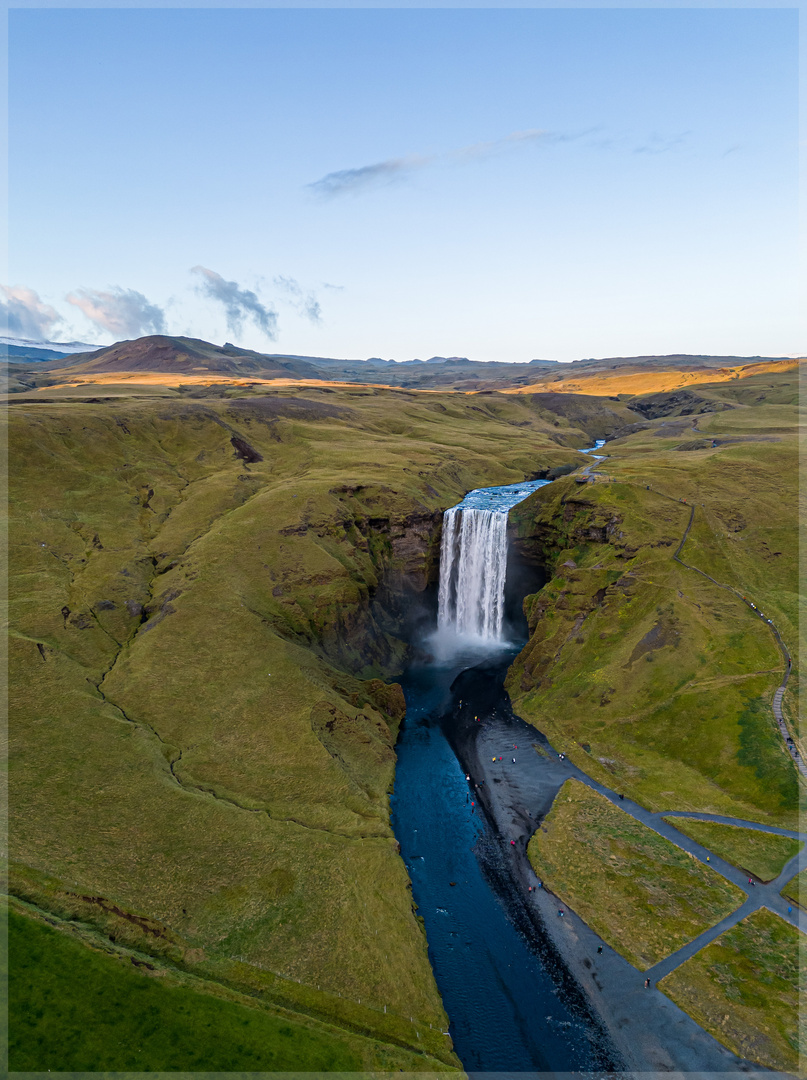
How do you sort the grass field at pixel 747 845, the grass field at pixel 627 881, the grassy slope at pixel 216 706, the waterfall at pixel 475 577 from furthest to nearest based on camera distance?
the waterfall at pixel 475 577
the grass field at pixel 747 845
the grass field at pixel 627 881
the grassy slope at pixel 216 706

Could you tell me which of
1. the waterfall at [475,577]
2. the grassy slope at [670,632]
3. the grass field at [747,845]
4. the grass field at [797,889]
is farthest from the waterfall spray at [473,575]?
the grass field at [797,889]

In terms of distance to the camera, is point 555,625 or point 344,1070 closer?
point 344,1070

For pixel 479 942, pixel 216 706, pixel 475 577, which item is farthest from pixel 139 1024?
pixel 475 577

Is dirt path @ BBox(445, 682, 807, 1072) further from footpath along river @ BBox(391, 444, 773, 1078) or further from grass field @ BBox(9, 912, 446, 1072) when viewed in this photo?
grass field @ BBox(9, 912, 446, 1072)

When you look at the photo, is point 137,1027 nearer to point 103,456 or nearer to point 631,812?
point 631,812

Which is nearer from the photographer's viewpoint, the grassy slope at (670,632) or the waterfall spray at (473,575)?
the grassy slope at (670,632)

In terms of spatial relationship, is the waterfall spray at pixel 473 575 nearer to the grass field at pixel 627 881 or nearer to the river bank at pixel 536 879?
the river bank at pixel 536 879

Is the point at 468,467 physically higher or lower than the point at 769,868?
higher

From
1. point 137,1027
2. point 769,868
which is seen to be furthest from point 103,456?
point 769,868
